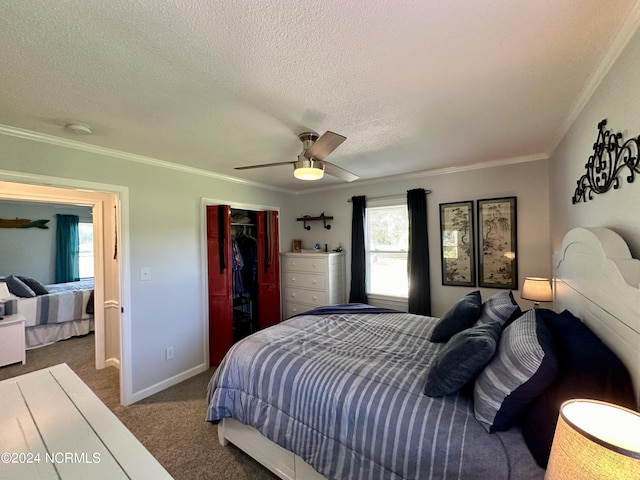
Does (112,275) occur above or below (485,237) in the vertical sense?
below

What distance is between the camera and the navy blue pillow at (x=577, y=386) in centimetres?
98

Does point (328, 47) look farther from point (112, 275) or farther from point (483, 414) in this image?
point (112, 275)

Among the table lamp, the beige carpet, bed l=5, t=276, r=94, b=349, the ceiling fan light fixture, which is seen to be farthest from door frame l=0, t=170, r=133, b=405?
the table lamp

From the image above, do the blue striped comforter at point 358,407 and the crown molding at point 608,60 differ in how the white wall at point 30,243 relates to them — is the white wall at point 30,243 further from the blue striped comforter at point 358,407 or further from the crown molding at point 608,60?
the crown molding at point 608,60

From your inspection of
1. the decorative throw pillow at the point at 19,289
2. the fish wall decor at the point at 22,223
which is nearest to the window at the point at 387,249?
the decorative throw pillow at the point at 19,289

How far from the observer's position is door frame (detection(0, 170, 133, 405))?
7.33ft

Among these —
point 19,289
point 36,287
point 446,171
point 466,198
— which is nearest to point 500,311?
point 466,198

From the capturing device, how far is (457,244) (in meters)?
3.39

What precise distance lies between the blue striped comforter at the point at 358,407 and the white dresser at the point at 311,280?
66.1 inches

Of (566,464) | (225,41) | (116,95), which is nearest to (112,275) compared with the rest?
(116,95)

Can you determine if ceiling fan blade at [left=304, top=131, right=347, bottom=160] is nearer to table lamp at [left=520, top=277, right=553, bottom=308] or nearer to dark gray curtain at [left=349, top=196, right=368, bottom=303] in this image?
dark gray curtain at [left=349, top=196, right=368, bottom=303]

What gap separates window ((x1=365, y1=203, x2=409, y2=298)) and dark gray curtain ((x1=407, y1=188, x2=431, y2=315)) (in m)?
0.20

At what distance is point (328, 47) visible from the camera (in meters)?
1.24

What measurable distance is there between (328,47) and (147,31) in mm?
758
